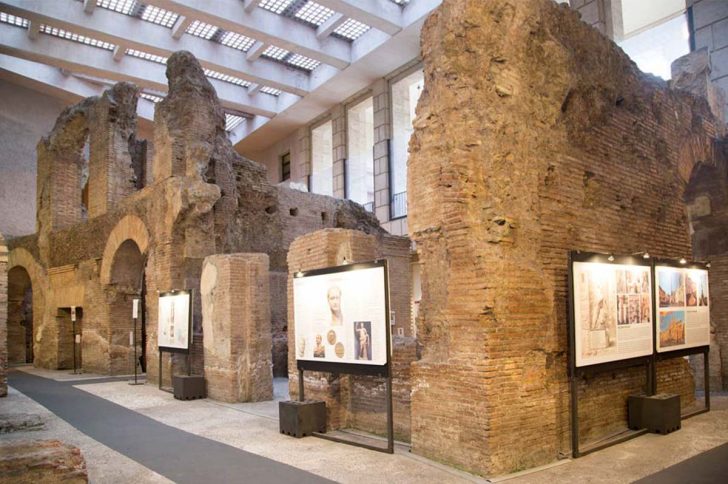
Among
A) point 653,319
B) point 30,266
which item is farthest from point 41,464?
point 30,266

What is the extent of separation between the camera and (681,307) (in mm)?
7371

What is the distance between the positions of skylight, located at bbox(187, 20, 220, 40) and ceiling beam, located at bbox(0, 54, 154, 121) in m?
4.73

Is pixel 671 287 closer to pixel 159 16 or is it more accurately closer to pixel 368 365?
pixel 368 365

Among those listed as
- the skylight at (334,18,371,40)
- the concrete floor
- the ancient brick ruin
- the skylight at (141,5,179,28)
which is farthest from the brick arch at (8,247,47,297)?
the skylight at (334,18,371,40)

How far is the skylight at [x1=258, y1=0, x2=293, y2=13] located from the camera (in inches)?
731

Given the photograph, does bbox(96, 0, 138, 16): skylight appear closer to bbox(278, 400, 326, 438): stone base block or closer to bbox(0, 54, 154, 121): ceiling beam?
bbox(0, 54, 154, 121): ceiling beam

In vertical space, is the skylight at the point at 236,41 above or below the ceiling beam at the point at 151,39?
above

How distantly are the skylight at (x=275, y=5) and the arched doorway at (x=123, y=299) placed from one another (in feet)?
29.8

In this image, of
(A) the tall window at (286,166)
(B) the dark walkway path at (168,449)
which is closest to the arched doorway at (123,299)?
(B) the dark walkway path at (168,449)

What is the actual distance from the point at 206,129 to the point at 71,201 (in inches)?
282

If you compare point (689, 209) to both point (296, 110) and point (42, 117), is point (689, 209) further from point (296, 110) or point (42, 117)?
point (42, 117)

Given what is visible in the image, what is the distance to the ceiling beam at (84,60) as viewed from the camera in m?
18.8

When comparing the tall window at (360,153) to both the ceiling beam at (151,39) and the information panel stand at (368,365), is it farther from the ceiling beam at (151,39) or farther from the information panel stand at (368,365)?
the information panel stand at (368,365)

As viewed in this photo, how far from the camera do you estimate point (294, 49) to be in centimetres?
1955
